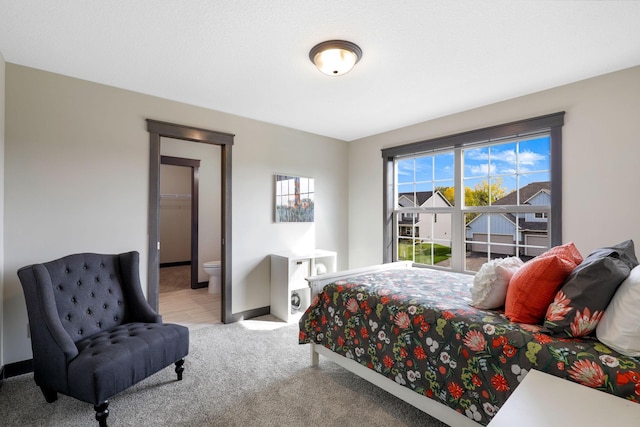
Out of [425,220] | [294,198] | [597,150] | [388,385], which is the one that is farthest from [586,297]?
[294,198]

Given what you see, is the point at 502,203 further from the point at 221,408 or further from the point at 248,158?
the point at 221,408

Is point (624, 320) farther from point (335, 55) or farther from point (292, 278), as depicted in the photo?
point (292, 278)

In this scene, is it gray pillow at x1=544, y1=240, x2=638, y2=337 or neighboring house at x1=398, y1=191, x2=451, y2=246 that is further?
neighboring house at x1=398, y1=191, x2=451, y2=246

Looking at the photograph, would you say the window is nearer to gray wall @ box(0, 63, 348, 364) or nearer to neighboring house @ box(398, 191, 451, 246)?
neighboring house @ box(398, 191, 451, 246)

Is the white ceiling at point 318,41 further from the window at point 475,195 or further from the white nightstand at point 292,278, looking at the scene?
the white nightstand at point 292,278

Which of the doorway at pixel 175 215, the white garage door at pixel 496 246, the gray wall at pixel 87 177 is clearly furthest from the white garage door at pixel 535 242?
the doorway at pixel 175 215

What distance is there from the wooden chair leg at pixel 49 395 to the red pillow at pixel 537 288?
9.33ft

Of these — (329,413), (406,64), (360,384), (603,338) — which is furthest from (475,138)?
(329,413)

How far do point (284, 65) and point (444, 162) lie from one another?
2.33 metres

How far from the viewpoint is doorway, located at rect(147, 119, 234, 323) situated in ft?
10.0

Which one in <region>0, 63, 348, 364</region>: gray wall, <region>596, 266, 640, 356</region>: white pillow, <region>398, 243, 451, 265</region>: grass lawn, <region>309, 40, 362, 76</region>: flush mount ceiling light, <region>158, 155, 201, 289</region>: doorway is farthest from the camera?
<region>158, 155, 201, 289</region>: doorway

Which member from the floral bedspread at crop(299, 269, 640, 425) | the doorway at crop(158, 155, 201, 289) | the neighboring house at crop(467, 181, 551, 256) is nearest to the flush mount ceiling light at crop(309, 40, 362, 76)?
the floral bedspread at crop(299, 269, 640, 425)

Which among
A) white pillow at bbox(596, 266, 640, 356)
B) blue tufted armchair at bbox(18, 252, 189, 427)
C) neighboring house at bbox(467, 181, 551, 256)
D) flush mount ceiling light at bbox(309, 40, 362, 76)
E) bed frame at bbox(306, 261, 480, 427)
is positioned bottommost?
bed frame at bbox(306, 261, 480, 427)

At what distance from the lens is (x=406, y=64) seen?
243 cm
